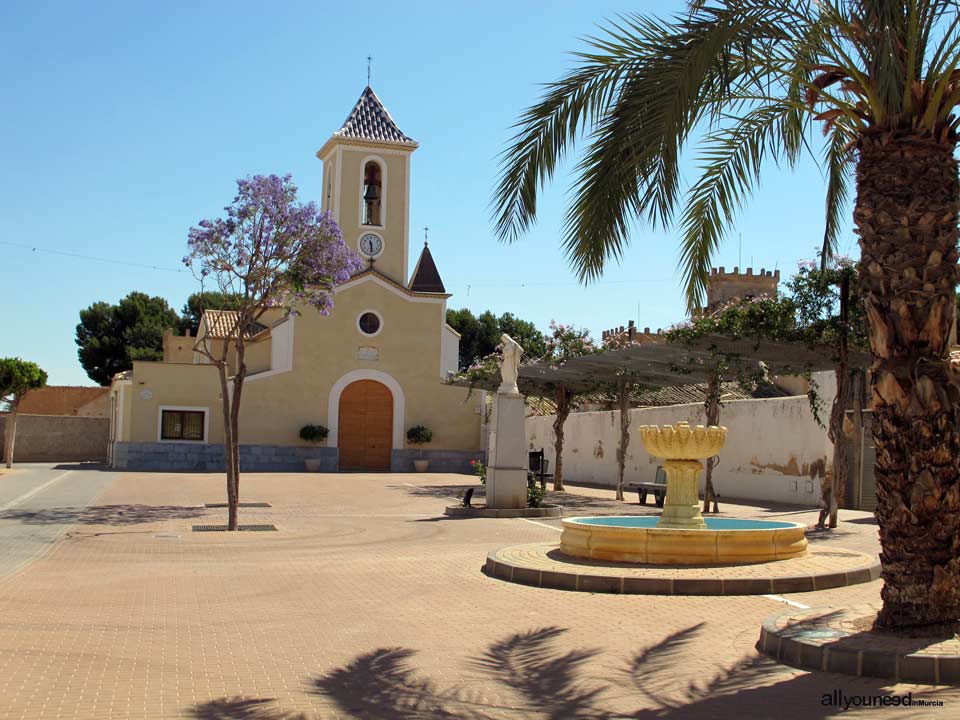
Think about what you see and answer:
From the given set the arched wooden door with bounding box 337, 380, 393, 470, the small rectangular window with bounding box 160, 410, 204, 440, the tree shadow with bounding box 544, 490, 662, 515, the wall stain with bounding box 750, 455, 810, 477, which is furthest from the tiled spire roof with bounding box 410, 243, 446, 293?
the wall stain with bounding box 750, 455, 810, 477

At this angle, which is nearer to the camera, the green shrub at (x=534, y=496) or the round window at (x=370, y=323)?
the green shrub at (x=534, y=496)

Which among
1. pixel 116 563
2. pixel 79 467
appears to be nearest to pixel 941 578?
pixel 116 563

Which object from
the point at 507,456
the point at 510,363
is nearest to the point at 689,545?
the point at 507,456

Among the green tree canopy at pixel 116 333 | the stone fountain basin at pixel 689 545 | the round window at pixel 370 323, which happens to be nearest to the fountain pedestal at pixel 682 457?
→ the stone fountain basin at pixel 689 545

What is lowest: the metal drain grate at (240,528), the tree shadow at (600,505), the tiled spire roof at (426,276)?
the metal drain grate at (240,528)

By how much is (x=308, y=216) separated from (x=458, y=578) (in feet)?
32.7

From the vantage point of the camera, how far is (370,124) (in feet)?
133

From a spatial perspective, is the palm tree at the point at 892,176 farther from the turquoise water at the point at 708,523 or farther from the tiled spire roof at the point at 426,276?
the tiled spire roof at the point at 426,276

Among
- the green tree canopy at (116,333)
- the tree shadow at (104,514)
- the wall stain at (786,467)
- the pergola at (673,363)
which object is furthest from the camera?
the green tree canopy at (116,333)

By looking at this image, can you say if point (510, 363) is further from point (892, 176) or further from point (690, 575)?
point (892, 176)

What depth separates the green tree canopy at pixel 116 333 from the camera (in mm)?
68500

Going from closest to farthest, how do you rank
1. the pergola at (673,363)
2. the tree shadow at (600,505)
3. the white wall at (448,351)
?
the pergola at (673,363), the tree shadow at (600,505), the white wall at (448,351)

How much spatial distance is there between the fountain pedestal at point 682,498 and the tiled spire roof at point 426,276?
34.2m

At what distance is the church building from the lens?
116ft
